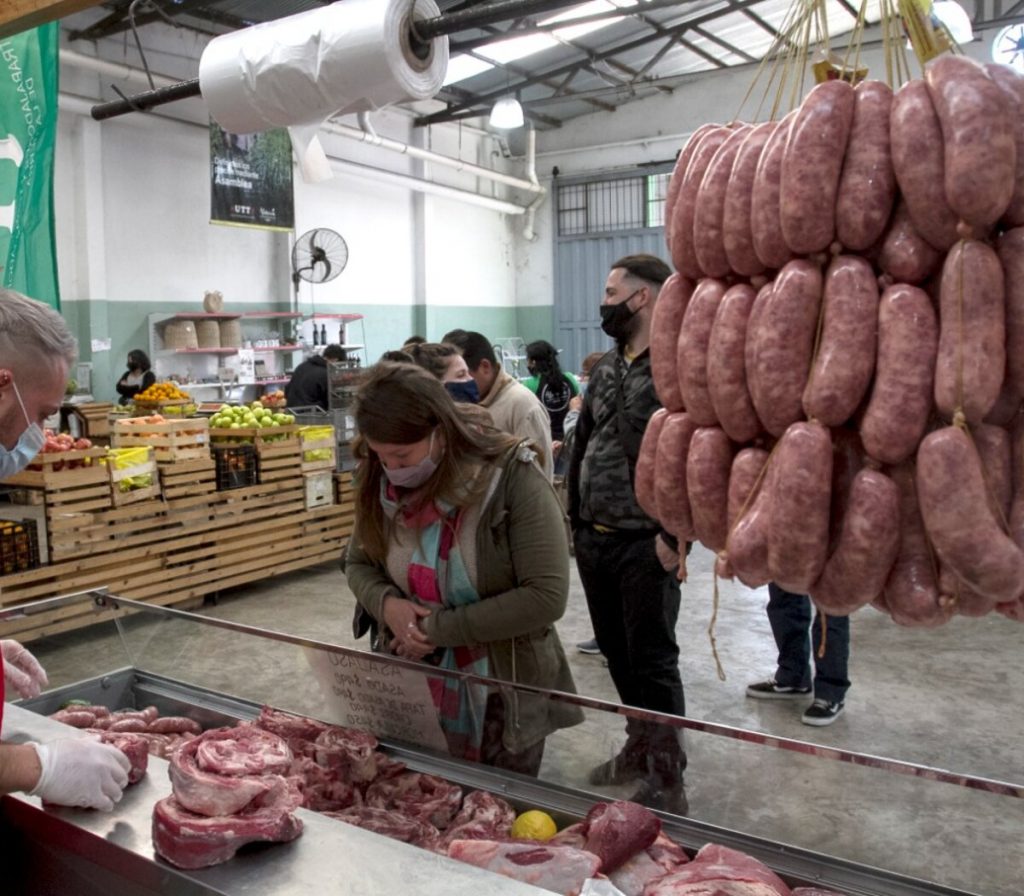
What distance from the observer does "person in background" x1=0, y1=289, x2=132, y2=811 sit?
5.23 ft

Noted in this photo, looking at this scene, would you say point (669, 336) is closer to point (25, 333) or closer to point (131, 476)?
point (25, 333)

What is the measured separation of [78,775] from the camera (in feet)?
5.20

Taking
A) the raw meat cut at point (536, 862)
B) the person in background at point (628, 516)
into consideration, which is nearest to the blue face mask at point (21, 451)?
the raw meat cut at point (536, 862)

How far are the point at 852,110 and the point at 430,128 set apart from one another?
15.6m

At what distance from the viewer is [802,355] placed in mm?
1267

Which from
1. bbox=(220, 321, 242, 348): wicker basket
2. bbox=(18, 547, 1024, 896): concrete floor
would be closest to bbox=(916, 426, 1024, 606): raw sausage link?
bbox=(18, 547, 1024, 896): concrete floor

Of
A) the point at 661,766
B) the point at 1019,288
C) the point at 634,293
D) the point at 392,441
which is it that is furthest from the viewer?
the point at 634,293

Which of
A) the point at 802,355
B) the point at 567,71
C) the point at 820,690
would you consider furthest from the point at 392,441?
the point at 567,71

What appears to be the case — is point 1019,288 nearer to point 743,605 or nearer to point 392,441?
point 392,441

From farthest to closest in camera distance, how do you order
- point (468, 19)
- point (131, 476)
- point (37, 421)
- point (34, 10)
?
point (131, 476) < point (468, 19) < point (34, 10) < point (37, 421)

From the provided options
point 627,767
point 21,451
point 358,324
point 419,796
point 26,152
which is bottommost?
point 419,796

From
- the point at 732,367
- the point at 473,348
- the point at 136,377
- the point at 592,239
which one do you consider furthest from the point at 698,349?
the point at 592,239

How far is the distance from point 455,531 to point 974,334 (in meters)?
1.48

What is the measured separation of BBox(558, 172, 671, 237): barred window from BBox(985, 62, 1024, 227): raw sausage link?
51.5 feet
